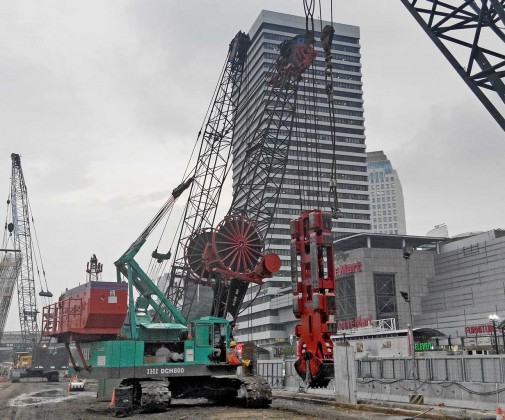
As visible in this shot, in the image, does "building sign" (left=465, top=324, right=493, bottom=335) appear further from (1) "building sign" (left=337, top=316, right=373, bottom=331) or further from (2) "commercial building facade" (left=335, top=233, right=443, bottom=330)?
(2) "commercial building facade" (left=335, top=233, right=443, bottom=330)

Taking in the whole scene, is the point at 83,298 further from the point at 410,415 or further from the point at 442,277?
the point at 442,277

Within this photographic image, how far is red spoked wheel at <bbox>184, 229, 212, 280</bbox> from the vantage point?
42.3m

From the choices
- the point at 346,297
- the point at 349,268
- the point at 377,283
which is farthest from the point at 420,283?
the point at 349,268

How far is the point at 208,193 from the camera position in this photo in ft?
180

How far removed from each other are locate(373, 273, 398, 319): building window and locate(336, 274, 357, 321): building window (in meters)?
4.75

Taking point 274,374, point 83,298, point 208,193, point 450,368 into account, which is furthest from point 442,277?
point 83,298

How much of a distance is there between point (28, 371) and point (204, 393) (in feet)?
195

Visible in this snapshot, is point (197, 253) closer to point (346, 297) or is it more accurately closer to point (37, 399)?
point (37, 399)

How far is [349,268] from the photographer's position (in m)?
112

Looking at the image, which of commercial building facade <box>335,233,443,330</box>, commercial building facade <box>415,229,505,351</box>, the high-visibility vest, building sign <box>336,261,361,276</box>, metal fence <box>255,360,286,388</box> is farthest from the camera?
building sign <box>336,261,361,276</box>

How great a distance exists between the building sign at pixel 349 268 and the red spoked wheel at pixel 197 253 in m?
71.6

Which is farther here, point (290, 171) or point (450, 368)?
point (290, 171)

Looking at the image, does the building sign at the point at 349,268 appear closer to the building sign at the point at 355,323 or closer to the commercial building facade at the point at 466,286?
the building sign at the point at 355,323

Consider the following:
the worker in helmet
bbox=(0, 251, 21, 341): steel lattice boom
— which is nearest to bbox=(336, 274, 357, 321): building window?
bbox=(0, 251, 21, 341): steel lattice boom
